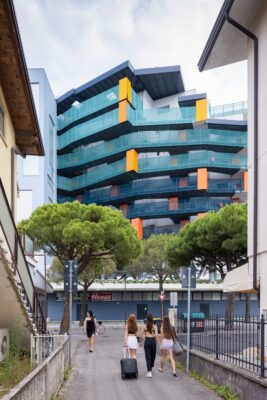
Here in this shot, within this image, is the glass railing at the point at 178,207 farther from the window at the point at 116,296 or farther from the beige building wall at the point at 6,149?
the beige building wall at the point at 6,149

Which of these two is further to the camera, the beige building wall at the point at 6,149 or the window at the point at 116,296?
the window at the point at 116,296

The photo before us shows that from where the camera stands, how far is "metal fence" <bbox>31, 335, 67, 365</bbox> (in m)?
11.8

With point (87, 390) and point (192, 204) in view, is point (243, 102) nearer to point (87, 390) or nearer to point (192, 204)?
point (192, 204)

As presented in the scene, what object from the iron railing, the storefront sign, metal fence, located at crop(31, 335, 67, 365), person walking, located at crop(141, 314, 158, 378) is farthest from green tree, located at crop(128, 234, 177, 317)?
the iron railing

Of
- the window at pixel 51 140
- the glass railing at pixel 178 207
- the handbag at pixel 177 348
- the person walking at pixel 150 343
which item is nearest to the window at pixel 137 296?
the glass railing at pixel 178 207

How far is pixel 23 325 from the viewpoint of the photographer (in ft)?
40.5

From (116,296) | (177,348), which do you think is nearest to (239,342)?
(177,348)

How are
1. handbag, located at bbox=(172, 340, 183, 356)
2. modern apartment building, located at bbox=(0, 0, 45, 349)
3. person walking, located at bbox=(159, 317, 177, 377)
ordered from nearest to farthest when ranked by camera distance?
1. modern apartment building, located at bbox=(0, 0, 45, 349)
2. person walking, located at bbox=(159, 317, 177, 377)
3. handbag, located at bbox=(172, 340, 183, 356)

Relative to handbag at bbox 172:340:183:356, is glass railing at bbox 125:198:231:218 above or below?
above

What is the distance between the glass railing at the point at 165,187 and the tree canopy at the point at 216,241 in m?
34.0

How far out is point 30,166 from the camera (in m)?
59.1

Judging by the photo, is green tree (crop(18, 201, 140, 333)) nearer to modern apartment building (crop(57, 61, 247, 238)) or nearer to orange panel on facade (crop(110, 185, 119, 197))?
modern apartment building (crop(57, 61, 247, 238))

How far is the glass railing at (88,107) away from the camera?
247 ft

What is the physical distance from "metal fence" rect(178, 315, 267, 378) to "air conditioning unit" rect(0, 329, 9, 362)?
4.55m
